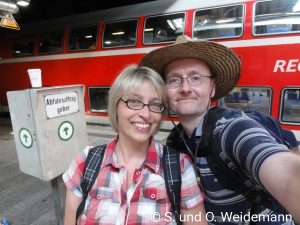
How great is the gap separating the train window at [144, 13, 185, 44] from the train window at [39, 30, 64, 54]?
2.65 meters

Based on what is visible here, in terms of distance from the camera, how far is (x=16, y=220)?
8.05 ft

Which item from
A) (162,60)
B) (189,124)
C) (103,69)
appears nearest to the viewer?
Result: (189,124)

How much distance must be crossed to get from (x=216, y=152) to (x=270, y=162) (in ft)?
Answer: 0.90

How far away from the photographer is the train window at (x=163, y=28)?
525 centimetres

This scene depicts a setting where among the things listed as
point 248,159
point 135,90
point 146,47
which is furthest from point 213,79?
point 146,47

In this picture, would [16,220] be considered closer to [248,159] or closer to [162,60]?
[162,60]

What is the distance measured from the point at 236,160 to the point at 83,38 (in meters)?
6.27

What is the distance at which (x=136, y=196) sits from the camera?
1144mm

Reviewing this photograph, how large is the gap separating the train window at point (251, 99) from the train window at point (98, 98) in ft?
9.45

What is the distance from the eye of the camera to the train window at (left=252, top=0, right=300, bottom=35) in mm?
4125

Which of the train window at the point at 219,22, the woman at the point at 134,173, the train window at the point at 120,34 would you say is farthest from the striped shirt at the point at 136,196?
the train window at the point at 120,34

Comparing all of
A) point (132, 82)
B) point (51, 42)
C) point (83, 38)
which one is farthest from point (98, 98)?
point (132, 82)

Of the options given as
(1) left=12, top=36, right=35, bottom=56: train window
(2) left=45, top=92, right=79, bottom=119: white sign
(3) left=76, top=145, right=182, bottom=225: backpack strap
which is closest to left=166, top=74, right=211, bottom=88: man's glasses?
(3) left=76, top=145, right=182, bottom=225: backpack strap
